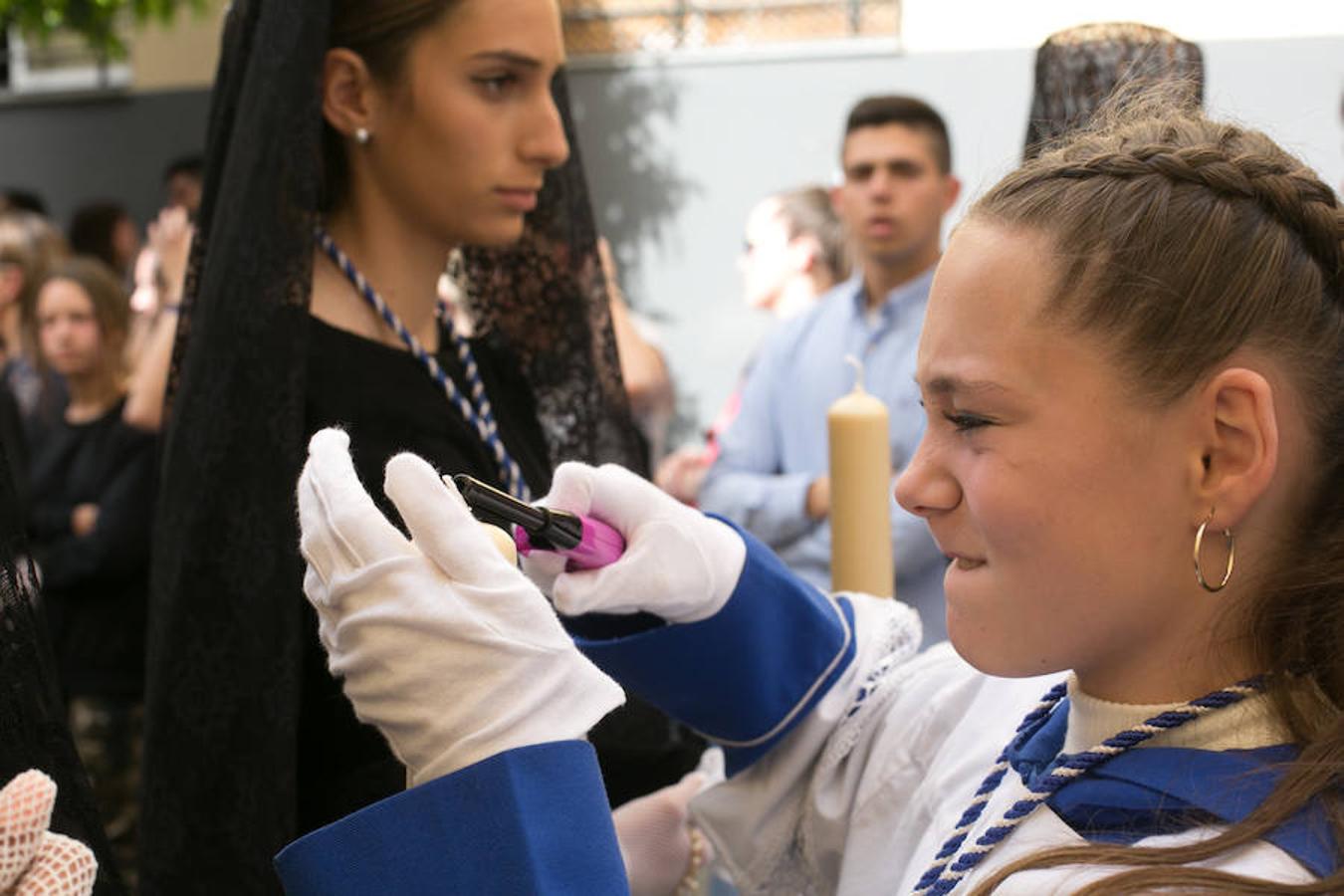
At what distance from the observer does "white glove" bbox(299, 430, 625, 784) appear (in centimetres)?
119

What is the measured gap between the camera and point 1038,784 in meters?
1.33

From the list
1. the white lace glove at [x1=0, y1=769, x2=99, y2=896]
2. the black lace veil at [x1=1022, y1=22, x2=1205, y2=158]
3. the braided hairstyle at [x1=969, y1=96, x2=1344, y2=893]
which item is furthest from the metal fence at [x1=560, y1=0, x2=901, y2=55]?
the white lace glove at [x1=0, y1=769, x2=99, y2=896]

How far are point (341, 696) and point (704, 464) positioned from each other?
265 centimetres

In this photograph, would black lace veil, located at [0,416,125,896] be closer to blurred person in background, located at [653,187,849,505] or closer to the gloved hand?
the gloved hand

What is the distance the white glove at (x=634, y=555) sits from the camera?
1.58 meters

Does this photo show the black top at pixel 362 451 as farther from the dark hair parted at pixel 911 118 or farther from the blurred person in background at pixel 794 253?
the blurred person in background at pixel 794 253

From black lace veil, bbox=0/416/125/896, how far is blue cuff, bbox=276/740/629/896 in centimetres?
15

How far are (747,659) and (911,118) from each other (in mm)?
3080

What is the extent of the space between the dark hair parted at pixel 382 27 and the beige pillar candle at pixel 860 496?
700mm


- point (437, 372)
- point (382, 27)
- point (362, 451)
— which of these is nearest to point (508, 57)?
point (382, 27)

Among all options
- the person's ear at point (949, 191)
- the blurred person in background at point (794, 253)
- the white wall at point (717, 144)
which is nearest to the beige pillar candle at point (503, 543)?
the person's ear at point (949, 191)

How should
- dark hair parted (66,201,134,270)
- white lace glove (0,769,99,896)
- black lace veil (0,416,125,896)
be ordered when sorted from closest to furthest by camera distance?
1. white lace glove (0,769,99,896)
2. black lace veil (0,416,125,896)
3. dark hair parted (66,201,134,270)

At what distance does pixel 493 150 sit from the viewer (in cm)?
211

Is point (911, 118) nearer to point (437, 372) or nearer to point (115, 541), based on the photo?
point (115, 541)
